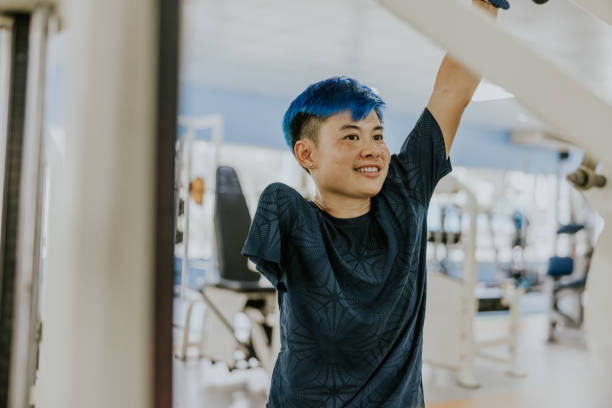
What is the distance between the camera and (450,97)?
0.76m

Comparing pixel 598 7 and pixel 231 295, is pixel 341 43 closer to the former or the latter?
pixel 231 295

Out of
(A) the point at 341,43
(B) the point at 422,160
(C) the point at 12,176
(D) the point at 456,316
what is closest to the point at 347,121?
(B) the point at 422,160

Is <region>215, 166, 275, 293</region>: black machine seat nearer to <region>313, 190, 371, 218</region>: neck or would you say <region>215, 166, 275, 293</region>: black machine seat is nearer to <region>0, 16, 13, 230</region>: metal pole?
<region>0, 16, 13, 230</region>: metal pole

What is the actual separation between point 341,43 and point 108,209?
403cm

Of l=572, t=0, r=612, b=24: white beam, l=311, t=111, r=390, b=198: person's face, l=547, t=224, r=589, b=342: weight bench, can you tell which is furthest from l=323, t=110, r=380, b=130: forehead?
l=547, t=224, r=589, b=342: weight bench

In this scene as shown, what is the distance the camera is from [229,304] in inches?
110

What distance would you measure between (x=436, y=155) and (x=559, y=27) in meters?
3.28

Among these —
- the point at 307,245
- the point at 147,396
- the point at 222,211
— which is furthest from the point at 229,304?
the point at 147,396

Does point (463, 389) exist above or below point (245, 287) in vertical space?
below

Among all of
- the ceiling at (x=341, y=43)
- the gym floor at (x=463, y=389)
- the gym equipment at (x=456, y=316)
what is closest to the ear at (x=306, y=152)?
the gym floor at (x=463, y=389)

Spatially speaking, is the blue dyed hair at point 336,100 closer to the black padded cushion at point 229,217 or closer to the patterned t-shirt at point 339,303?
the patterned t-shirt at point 339,303

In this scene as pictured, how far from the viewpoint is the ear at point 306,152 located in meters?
0.75

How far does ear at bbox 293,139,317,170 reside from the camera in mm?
754

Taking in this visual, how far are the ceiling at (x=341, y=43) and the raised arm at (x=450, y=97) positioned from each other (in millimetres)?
2010
